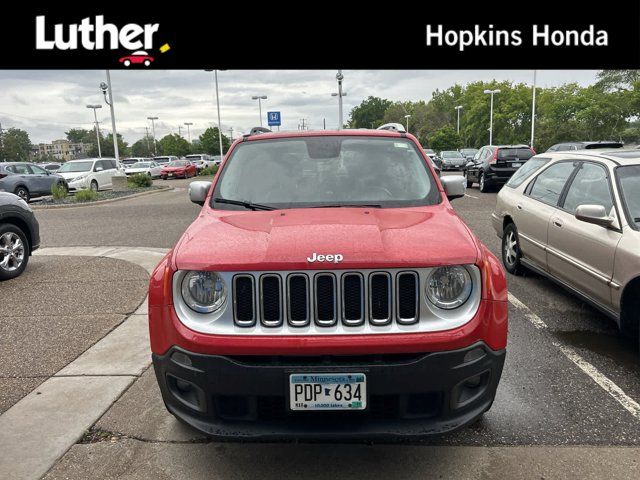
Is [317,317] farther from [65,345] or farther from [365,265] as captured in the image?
[65,345]

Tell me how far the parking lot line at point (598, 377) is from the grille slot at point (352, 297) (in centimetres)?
213

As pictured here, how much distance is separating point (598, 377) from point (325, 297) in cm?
257

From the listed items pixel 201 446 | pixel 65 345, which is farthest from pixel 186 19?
pixel 201 446

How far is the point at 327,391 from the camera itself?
7.86 feet

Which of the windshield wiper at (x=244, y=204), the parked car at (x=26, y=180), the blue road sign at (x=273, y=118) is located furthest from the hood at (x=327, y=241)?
the blue road sign at (x=273, y=118)

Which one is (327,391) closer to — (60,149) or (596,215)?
(596,215)

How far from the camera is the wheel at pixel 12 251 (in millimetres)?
→ 6953

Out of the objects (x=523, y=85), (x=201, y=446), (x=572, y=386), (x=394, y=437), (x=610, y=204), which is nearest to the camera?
(x=394, y=437)

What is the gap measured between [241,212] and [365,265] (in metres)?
1.22

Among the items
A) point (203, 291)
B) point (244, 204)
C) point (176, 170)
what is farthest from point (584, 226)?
point (176, 170)

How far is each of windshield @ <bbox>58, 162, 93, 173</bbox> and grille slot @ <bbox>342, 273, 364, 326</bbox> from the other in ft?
77.8

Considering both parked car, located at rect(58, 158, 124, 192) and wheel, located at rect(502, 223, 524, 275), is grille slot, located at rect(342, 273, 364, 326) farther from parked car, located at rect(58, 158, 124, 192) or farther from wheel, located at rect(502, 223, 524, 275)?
parked car, located at rect(58, 158, 124, 192)

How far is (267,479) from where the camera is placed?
2.71m

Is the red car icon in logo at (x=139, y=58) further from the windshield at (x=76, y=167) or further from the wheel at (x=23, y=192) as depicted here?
the windshield at (x=76, y=167)
